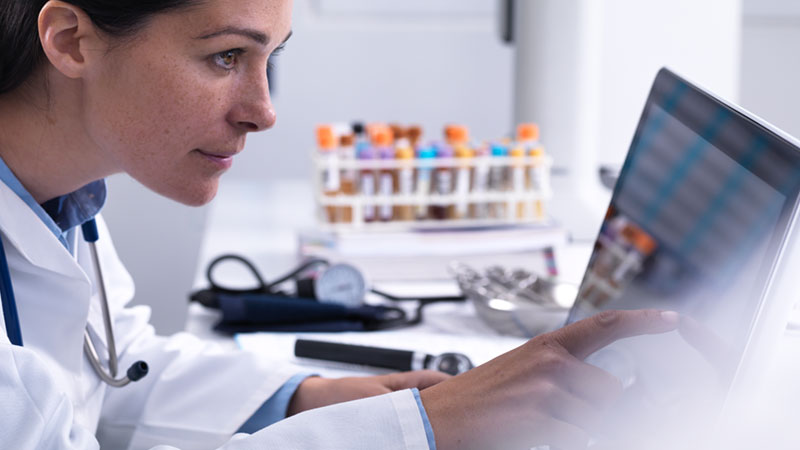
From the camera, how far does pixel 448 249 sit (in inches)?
59.5

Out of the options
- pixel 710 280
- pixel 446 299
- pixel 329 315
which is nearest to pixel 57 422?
pixel 710 280

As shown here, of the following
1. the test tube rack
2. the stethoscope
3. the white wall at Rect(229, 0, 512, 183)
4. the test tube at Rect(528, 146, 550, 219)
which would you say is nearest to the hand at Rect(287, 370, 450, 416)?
the stethoscope

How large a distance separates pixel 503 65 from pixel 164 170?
345cm

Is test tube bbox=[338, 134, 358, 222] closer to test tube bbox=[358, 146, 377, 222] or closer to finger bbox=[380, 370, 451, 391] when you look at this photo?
test tube bbox=[358, 146, 377, 222]

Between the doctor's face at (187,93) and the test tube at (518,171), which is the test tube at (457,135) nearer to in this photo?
the test tube at (518,171)

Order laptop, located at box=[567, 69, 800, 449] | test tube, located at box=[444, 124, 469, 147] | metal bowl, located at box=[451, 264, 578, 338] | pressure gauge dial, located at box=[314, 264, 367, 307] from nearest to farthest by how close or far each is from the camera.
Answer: laptop, located at box=[567, 69, 800, 449] < metal bowl, located at box=[451, 264, 578, 338] < pressure gauge dial, located at box=[314, 264, 367, 307] < test tube, located at box=[444, 124, 469, 147]

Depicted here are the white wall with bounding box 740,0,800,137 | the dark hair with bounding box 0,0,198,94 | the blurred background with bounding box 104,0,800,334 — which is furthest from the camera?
the white wall with bounding box 740,0,800,137

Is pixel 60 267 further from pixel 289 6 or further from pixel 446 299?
pixel 446 299

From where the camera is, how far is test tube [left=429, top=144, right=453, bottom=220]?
1539 millimetres

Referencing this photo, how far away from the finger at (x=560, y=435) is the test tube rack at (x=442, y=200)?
36.7 inches

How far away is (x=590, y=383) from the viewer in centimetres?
62

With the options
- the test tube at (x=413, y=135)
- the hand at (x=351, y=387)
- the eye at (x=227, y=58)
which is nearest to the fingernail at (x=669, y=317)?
the hand at (x=351, y=387)

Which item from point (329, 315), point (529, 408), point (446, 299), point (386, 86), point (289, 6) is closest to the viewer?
point (529, 408)

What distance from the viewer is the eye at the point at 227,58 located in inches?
30.8
